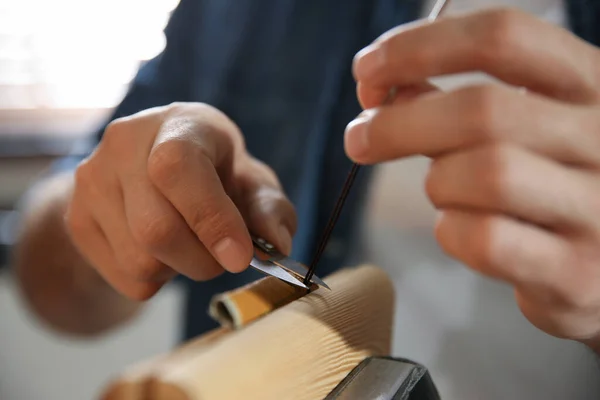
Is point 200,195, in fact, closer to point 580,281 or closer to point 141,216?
point 141,216

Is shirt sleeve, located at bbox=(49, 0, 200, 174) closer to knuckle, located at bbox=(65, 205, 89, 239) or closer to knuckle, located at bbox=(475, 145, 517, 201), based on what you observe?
knuckle, located at bbox=(65, 205, 89, 239)

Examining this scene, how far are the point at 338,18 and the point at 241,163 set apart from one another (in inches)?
10.3

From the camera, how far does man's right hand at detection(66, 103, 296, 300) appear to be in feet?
0.76

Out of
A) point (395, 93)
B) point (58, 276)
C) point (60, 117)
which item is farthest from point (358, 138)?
point (60, 117)

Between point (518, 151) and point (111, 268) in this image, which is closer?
point (518, 151)

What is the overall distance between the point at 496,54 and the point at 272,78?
42 centimetres

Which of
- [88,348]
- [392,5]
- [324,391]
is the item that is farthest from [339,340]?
[88,348]

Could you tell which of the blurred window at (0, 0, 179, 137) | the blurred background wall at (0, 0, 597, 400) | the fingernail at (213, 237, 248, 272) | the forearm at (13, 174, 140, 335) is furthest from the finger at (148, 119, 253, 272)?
the blurred window at (0, 0, 179, 137)

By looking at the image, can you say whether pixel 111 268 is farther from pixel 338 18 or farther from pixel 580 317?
pixel 338 18

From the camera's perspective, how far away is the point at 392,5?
1.48 ft

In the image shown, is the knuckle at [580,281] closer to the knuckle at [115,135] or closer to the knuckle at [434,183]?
the knuckle at [434,183]

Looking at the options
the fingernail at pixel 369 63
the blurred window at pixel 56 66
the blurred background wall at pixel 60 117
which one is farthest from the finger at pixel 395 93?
the blurred window at pixel 56 66

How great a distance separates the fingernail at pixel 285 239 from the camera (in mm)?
254

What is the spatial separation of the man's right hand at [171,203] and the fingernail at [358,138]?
74mm
